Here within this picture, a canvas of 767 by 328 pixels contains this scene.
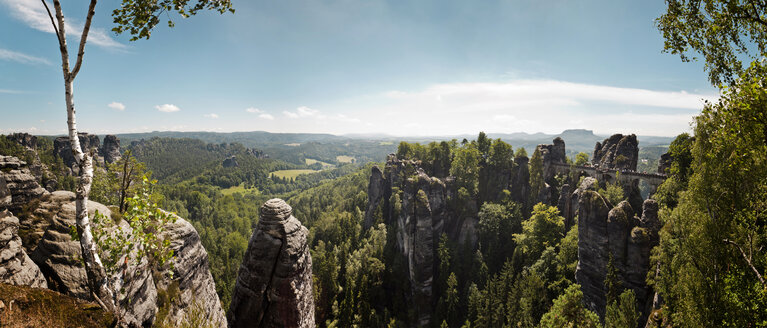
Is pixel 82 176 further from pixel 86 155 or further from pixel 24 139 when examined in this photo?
pixel 24 139

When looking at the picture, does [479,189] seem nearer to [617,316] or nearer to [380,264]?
[380,264]

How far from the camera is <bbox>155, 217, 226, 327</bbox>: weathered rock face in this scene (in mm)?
13016

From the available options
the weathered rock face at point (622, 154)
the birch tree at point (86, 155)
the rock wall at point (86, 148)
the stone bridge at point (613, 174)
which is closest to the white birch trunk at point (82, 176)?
the birch tree at point (86, 155)

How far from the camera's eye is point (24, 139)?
83562mm

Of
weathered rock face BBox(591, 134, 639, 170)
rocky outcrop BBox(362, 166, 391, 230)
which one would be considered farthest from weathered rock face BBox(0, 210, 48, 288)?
weathered rock face BBox(591, 134, 639, 170)

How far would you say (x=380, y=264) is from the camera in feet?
150

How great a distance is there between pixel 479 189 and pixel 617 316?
105 ft

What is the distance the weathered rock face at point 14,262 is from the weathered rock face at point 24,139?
116 m

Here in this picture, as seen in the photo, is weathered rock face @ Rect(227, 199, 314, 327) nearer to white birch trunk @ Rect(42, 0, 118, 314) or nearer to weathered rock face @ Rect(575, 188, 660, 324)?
white birch trunk @ Rect(42, 0, 118, 314)

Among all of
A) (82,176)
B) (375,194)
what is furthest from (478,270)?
(82,176)

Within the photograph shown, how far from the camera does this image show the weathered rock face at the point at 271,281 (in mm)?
14328

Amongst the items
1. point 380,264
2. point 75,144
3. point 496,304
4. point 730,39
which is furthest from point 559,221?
point 75,144

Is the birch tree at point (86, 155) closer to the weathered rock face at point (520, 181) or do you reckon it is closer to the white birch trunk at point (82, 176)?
the white birch trunk at point (82, 176)

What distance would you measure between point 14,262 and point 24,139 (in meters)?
122
